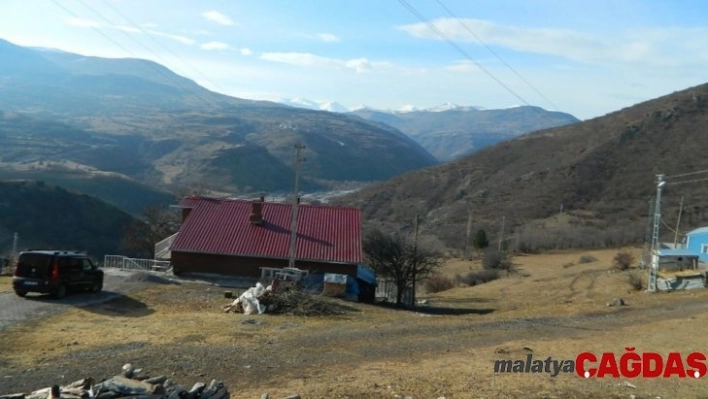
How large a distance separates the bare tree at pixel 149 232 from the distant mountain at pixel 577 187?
2816cm

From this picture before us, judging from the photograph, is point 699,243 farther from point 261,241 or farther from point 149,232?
point 149,232

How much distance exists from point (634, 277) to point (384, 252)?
12.6 metres

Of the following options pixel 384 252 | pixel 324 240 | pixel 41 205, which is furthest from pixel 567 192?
pixel 41 205

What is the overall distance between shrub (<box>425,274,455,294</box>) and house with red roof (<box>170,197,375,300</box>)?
49.8ft

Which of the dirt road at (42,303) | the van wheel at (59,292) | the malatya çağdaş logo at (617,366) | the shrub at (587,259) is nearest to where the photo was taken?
the malatya çağdaş logo at (617,366)

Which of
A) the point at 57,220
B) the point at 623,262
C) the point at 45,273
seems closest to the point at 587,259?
the point at 623,262

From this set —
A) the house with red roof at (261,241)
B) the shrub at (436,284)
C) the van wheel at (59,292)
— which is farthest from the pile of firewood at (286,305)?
the shrub at (436,284)

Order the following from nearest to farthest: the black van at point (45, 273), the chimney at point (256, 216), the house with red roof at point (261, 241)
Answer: the black van at point (45, 273)
the house with red roof at point (261, 241)
the chimney at point (256, 216)

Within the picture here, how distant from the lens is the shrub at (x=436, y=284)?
4692 cm

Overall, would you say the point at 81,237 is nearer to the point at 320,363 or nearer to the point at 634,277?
the point at 634,277

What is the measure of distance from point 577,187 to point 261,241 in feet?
165

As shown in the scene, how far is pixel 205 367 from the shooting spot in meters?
10.7

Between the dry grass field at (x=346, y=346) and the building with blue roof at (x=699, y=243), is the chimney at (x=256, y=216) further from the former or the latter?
the building with blue roof at (x=699, y=243)

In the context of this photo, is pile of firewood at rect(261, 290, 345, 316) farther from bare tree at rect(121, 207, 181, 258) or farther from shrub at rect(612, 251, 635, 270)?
bare tree at rect(121, 207, 181, 258)
